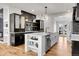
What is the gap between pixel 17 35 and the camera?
15.3 ft

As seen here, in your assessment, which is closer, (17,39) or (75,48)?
Result: (75,48)

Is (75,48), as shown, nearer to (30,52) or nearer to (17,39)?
(30,52)

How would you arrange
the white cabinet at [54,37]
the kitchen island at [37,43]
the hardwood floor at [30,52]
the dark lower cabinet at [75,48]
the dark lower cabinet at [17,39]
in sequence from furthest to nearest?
1. the dark lower cabinet at [17,39]
2. the white cabinet at [54,37]
3. the kitchen island at [37,43]
4. the hardwood floor at [30,52]
5. the dark lower cabinet at [75,48]

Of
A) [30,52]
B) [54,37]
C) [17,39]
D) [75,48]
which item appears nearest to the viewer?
[75,48]

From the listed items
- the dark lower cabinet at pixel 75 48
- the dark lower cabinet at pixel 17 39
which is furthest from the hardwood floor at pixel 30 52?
the dark lower cabinet at pixel 17 39

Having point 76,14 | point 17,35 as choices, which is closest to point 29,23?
point 17,35

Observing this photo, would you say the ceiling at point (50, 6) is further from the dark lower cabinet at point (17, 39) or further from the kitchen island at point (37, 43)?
the dark lower cabinet at point (17, 39)

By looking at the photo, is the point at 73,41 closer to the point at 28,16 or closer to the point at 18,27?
the point at 18,27

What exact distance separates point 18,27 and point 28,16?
3.51 feet

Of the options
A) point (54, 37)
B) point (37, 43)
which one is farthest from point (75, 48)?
point (54, 37)

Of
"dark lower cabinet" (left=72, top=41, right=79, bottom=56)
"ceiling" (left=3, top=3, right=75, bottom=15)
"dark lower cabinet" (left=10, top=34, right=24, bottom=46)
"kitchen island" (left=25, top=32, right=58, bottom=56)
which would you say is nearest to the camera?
"ceiling" (left=3, top=3, right=75, bottom=15)

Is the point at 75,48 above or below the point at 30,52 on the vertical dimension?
above

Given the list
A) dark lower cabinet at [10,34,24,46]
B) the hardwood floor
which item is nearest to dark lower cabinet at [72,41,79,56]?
the hardwood floor

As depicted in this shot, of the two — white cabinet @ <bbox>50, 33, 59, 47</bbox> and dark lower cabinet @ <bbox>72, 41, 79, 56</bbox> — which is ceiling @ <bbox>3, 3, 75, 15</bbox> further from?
dark lower cabinet @ <bbox>72, 41, 79, 56</bbox>
